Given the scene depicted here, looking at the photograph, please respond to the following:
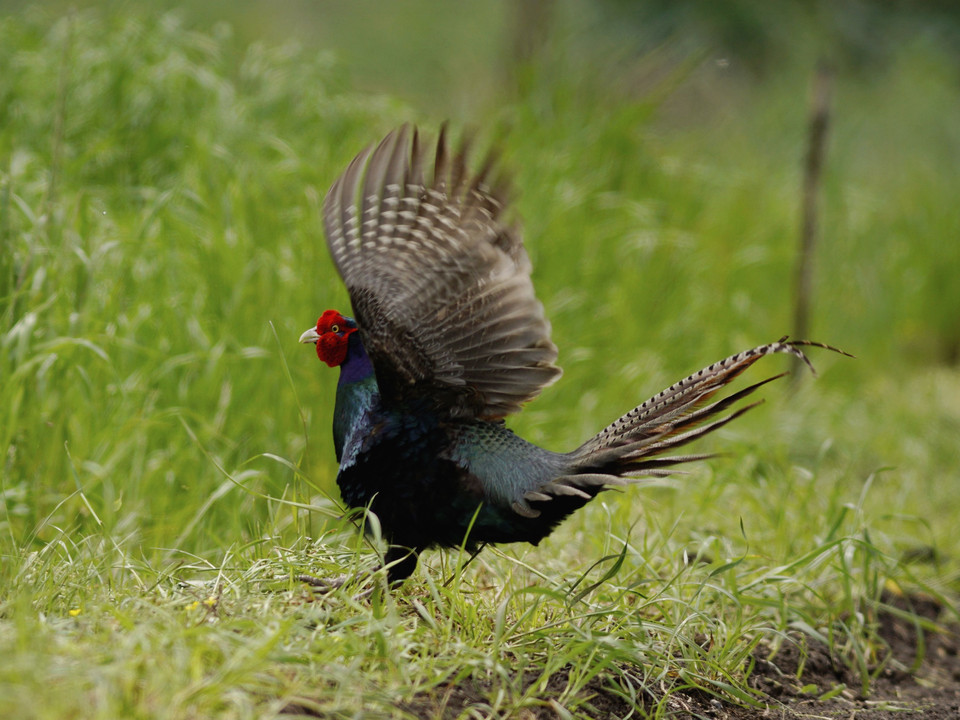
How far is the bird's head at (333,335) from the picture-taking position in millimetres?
2941

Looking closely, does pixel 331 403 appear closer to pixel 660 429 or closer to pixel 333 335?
pixel 333 335

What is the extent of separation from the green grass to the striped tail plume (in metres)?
0.16

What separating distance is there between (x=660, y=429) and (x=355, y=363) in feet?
2.97

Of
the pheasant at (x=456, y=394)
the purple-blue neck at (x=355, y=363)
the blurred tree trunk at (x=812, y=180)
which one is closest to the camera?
the pheasant at (x=456, y=394)

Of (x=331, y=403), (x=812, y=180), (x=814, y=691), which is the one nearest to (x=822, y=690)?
(x=814, y=691)

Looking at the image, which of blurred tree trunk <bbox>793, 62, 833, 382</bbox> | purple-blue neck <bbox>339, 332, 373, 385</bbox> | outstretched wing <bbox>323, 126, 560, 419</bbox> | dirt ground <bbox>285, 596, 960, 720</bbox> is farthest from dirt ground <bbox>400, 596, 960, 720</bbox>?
blurred tree trunk <bbox>793, 62, 833, 382</bbox>

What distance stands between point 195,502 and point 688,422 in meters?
2.02

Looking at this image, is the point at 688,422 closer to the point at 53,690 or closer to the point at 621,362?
the point at 53,690

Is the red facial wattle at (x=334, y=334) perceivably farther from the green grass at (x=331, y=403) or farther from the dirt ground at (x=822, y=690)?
the dirt ground at (x=822, y=690)

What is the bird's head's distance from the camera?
2.94 meters

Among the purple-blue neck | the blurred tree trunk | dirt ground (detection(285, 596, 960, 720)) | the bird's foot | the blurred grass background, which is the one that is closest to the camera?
dirt ground (detection(285, 596, 960, 720))

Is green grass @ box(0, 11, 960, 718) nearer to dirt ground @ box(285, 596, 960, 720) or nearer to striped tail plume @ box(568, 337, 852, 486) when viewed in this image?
dirt ground @ box(285, 596, 960, 720)

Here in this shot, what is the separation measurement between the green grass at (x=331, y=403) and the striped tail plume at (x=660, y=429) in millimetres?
163

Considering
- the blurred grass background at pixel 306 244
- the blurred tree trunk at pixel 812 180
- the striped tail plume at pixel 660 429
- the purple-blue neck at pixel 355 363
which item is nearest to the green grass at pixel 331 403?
the blurred grass background at pixel 306 244
